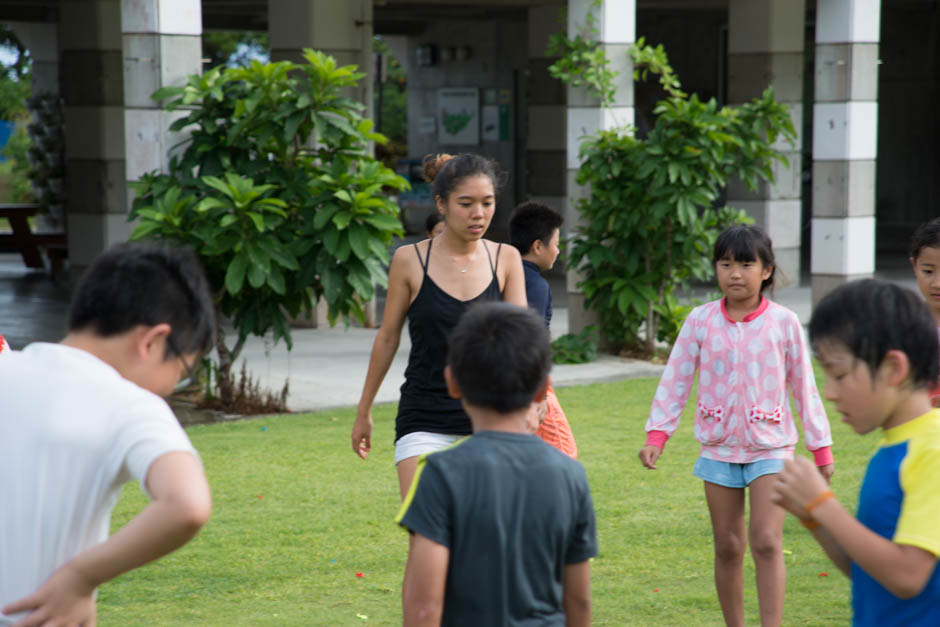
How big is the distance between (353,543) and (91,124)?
993 cm

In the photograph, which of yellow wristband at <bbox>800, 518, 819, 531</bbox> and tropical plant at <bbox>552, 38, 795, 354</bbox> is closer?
yellow wristband at <bbox>800, 518, 819, 531</bbox>

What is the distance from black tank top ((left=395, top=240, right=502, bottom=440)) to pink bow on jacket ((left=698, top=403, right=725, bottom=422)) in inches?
32.1

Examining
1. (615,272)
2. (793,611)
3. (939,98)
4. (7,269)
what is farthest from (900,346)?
(939,98)

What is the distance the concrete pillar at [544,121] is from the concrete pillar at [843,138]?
614 centimetres

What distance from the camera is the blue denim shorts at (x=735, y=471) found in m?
4.35

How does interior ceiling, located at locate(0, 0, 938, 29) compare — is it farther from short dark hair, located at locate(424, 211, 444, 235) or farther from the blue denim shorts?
the blue denim shorts

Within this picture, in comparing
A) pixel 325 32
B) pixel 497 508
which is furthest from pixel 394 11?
pixel 497 508

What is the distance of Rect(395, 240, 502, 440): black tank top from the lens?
4.27m

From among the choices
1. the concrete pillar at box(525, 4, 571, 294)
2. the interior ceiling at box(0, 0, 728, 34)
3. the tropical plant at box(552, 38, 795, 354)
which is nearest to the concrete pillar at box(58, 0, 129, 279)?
the interior ceiling at box(0, 0, 728, 34)

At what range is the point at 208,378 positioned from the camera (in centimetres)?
932

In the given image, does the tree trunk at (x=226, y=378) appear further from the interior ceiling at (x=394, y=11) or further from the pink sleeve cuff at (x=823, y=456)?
the interior ceiling at (x=394, y=11)

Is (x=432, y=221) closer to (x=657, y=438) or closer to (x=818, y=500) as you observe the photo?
(x=657, y=438)

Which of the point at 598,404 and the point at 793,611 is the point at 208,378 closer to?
the point at 598,404

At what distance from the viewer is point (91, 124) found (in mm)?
14625
